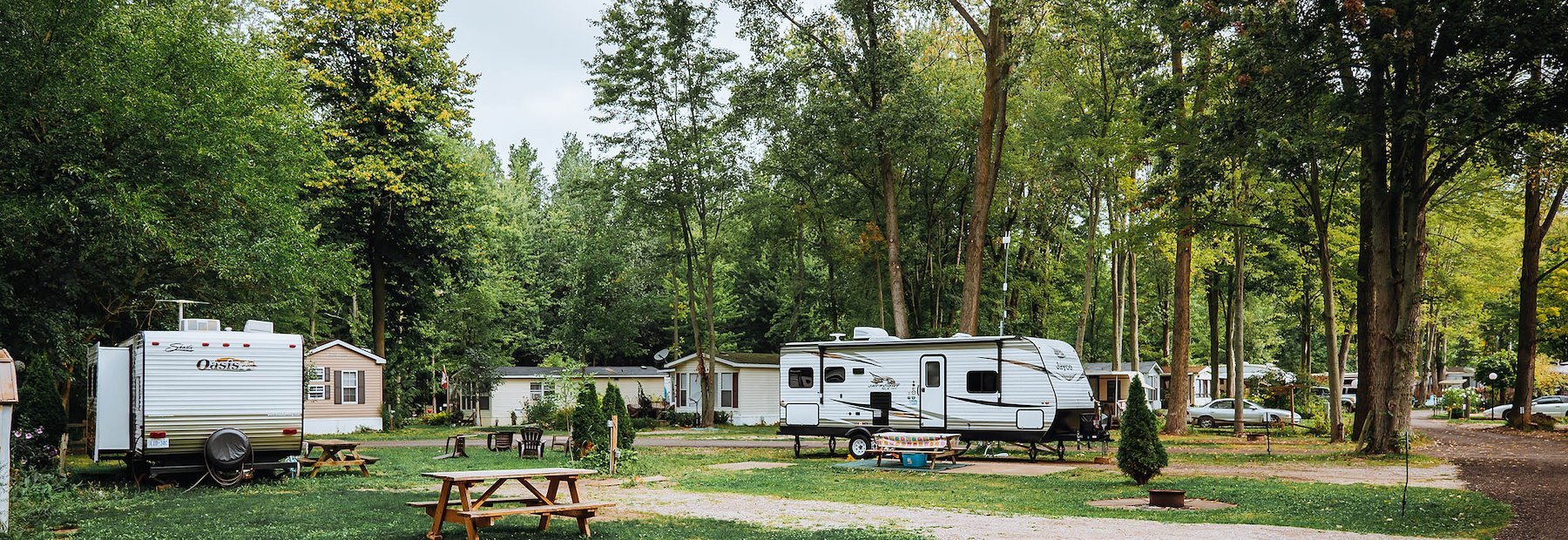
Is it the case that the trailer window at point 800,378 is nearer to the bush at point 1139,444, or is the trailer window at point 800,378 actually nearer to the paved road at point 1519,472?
the bush at point 1139,444

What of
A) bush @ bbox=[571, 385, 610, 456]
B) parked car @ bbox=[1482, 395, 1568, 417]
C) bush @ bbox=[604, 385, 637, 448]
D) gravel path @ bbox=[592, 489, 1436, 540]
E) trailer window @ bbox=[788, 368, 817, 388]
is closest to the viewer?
gravel path @ bbox=[592, 489, 1436, 540]

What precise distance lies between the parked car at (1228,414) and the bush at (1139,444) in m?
21.3

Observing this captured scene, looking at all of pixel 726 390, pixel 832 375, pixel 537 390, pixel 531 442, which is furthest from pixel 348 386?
pixel 832 375

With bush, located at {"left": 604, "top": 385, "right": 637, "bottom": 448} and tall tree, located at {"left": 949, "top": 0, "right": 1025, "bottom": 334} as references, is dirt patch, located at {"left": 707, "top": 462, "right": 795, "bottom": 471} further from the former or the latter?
tall tree, located at {"left": 949, "top": 0, "right": 1025, "bottom": 334}

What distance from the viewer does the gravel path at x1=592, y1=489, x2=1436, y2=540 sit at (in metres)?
10.2

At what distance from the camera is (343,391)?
35.6 meters

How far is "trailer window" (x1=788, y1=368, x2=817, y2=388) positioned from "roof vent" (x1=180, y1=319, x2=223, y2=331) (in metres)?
11.7

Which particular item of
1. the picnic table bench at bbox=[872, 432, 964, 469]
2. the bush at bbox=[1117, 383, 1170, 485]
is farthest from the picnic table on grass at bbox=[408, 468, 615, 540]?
the picnic table bench at bbox=[872, 432, 964, 469]

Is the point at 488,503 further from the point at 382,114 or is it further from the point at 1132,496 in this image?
the point at 382,114

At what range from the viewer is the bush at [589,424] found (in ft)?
60.7

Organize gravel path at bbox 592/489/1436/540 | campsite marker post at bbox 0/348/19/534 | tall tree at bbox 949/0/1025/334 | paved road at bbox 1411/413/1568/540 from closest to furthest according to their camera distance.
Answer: campsite marker post at bbox 0/348/19/534 → gravel path at bbox 592/489/1436/540 → paved road at bbox 1411/413/1568/540 → tall tree at bbox 949/0/1025/334

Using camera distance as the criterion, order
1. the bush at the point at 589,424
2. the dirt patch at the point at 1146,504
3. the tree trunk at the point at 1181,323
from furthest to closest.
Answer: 1. the tree trunk at the point at 1181,323
2. the bush at the point at 589,424
3. the dirt patch at the point at 1146,504

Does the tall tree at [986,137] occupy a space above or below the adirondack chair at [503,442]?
above

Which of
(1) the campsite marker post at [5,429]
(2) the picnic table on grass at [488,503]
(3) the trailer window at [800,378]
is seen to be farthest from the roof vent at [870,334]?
(1) the campsite marker post at [5,429]
